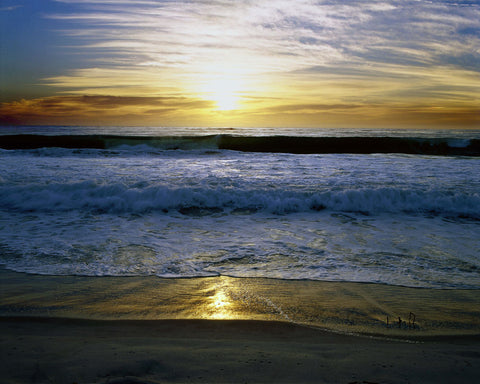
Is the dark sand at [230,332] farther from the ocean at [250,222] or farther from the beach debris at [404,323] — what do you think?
the ocean at [250,222]

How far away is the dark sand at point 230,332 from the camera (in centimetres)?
184

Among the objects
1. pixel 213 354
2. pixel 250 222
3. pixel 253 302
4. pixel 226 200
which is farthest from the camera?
pixel 226 200

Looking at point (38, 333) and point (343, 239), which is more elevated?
point (38, 333)

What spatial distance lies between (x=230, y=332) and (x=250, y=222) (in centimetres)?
339

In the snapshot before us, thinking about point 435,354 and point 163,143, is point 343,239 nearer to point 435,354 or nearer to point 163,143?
point 435,354

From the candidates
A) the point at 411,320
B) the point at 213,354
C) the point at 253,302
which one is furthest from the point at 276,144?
the point at 213,354

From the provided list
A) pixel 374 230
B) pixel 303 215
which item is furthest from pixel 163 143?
pixel 374 230

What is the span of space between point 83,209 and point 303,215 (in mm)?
4254

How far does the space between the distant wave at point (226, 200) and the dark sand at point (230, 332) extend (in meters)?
3.46

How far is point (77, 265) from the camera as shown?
140 inches

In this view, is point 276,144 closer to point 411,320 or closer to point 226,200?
point 226,200

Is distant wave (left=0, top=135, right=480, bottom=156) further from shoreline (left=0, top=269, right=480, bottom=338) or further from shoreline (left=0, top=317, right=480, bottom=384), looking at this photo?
shoreline (left=0, top=317, right=480, bottom=384)

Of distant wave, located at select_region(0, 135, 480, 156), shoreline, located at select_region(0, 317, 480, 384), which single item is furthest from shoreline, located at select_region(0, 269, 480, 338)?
distant wave, located at select_region(0, 135, 480, 156)

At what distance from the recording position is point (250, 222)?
565 cm
